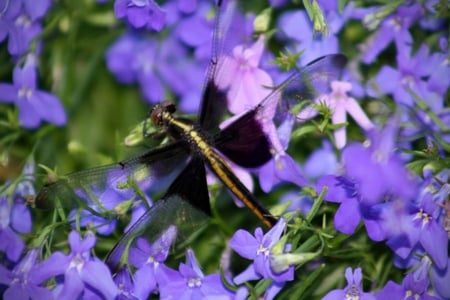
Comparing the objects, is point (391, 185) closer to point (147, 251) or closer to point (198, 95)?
point (147, 251)

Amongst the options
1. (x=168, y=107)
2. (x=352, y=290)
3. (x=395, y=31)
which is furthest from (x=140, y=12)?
(x=352, y=290)

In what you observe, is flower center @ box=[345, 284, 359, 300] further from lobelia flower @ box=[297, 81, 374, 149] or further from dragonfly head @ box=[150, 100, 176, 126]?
dragonfly head @ box=[150, 100, 176, 126]

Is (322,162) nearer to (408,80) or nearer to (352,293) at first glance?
(408,80)

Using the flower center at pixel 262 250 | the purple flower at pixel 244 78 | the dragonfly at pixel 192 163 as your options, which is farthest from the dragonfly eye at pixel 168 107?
the flower center at pixel 262 250

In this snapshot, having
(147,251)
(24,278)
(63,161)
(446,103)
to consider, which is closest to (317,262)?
(147,251)

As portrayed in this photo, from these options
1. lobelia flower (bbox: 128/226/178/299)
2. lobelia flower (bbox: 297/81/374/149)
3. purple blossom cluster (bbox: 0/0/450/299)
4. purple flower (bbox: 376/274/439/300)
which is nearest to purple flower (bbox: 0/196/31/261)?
purple blossom cluster (bbox: 0/0/450/299)

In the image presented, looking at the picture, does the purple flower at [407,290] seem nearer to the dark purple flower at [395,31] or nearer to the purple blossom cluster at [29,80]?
the dark purple flower at [395,31]

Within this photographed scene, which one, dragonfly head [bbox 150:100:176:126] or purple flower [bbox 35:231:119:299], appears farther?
dragonfly head [bbox 150:100:176:126]
